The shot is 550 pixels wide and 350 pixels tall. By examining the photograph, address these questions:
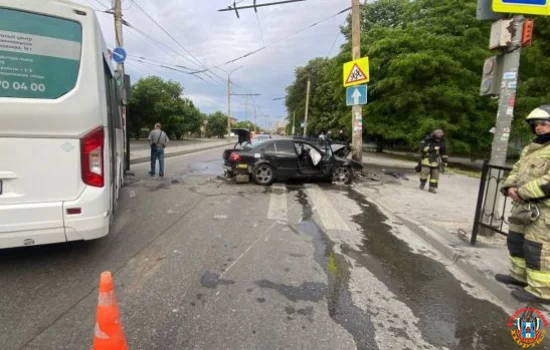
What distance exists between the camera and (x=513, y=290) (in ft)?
11.7

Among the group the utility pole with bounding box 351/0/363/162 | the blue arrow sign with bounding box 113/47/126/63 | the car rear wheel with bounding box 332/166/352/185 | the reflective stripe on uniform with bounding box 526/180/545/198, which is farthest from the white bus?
the utility pole with bounding box 351/0/363/162

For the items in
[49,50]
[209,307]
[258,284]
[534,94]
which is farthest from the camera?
[534,94]

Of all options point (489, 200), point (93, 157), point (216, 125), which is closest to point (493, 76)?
point (489, 200)

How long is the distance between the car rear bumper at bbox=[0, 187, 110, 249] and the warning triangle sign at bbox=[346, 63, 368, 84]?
913cm

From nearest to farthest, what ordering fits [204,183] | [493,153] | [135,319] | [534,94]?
[135,319], [493,153], [204,183], [534,94]

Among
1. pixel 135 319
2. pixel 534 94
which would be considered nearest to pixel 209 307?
pixel 135 319

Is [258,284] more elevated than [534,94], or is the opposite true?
[534,94]

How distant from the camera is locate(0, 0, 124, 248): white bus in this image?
10.8 ft

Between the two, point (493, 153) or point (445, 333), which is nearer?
point (445, 333)

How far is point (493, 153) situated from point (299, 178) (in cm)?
622

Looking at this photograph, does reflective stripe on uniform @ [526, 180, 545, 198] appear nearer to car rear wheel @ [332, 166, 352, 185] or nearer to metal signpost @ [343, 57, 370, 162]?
car rear wheel @ [332, 166, 352, 185]

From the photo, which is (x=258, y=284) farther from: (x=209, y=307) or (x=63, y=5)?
(x=63, y=5)

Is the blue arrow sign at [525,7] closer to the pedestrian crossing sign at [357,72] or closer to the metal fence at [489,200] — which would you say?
the metal fence at [489,200]

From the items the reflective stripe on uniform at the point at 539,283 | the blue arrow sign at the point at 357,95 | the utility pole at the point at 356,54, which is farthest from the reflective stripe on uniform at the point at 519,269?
the utility pole at the point at 356,54
